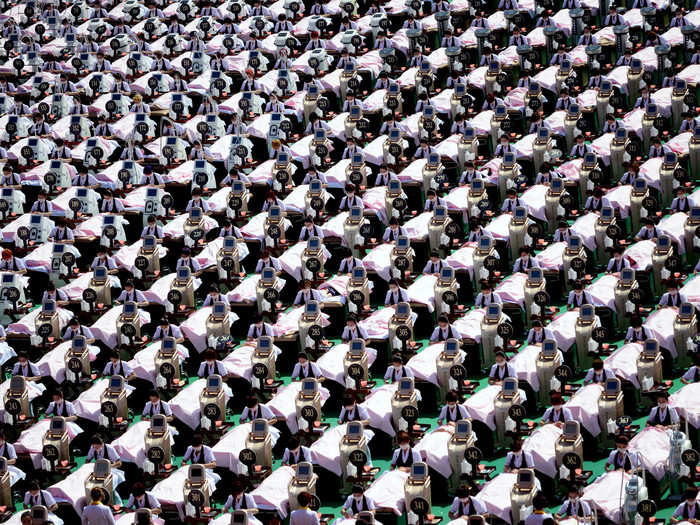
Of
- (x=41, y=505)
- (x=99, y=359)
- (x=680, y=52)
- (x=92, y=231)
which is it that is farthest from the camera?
(x=680, y=52)

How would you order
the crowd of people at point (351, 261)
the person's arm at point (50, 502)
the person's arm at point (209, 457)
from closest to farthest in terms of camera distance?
the crowd of people at point (351, 261) → the person's arm at point (50, 502) → the person's arm at point (209, 457)

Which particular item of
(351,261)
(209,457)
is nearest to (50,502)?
(209,457)

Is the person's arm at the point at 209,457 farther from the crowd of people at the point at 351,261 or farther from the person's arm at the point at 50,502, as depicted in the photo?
the person's arm at the point at 50,502

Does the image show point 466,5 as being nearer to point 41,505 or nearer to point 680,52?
point 680,52

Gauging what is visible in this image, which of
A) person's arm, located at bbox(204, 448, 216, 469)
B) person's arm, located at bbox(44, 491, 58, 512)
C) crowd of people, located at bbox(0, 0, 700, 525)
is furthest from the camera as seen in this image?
person's arm, located at bbox(204, 448, 216, 469)

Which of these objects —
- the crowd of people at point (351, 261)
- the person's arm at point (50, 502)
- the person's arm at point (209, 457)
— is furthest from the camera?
the person's arm at point (209, 457)

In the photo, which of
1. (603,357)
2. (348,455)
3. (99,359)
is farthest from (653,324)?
(99,359)

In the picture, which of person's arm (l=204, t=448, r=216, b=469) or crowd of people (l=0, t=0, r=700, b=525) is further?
person's arm (l=204, t=448, r=216, b=469)

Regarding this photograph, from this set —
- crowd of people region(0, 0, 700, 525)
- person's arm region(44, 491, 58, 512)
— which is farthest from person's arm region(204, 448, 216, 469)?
person's arm region(44, 491, 58, 512)

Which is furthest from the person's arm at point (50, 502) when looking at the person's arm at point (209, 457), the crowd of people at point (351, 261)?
the person's arm at point (209, 457)

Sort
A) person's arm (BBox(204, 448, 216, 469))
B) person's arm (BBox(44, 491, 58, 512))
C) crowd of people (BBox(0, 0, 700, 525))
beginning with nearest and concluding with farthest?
crowd of people (BBox(0, 0, 700, 525))
person's arm (BBox(44, 491, 58, 512))
person's arm (BBox(204, 448, 216, 469))

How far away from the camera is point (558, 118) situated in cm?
5734

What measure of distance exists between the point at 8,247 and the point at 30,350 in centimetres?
608

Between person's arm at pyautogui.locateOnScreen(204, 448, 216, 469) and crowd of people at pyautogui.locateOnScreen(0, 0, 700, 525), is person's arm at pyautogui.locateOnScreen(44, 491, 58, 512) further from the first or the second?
person's arm at pyautogui.locateOnScreen(204, 448, 216, 469)
